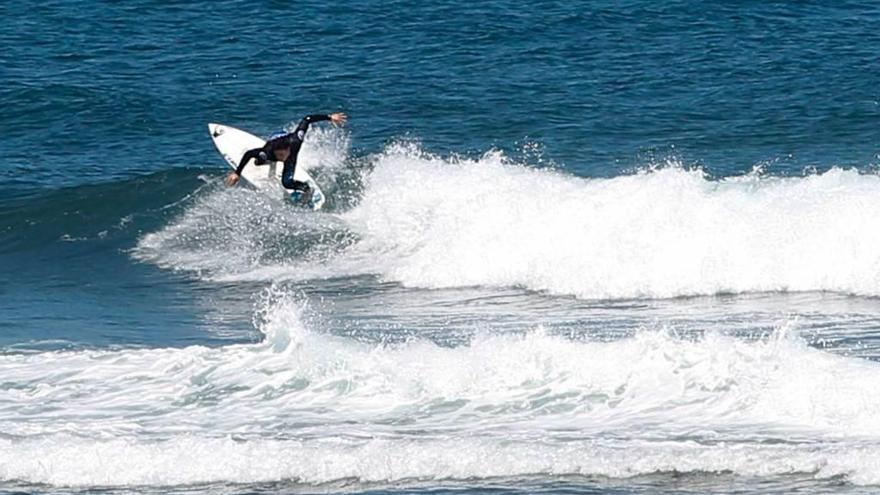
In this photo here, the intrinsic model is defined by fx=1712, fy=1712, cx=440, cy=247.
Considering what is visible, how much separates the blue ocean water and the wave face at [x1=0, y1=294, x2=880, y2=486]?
0.11ft

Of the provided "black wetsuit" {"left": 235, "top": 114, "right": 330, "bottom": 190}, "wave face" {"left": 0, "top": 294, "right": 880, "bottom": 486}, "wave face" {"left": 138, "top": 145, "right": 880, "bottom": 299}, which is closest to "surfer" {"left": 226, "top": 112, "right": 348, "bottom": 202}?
"black wetsuit" {"left": 235, "top": 114, "right": 330, "bottom": 190}

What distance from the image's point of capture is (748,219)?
70.3 ft

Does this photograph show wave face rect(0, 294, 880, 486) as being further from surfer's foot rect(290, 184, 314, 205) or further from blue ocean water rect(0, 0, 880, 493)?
surfer's foot rect(290, 184, 314, 205)

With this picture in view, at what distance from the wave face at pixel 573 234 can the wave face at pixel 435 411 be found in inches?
201

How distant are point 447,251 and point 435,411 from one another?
7323 millimetres

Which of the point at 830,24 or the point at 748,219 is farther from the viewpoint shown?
the point at 830,24

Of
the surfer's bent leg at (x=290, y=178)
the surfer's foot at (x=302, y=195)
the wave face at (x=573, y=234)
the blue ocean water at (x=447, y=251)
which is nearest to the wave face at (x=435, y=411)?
the blue ocean water at (x=447, y=251)

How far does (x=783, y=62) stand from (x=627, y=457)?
55.9 feet

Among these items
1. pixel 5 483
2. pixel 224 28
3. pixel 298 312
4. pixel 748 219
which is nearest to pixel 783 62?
pixel 748 219

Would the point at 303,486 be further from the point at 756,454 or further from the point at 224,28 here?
the point at 224,28

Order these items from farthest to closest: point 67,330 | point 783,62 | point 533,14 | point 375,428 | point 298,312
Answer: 1. point 533,14
2. point 783,62
3. point 67,330
4. point 298,312
5. point 375,428

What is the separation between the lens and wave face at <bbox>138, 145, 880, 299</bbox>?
803 inches

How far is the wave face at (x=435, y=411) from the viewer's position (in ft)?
43.7

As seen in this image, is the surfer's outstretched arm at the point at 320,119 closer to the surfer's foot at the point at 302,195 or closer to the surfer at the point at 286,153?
A: the surfer at the point at 286,153
